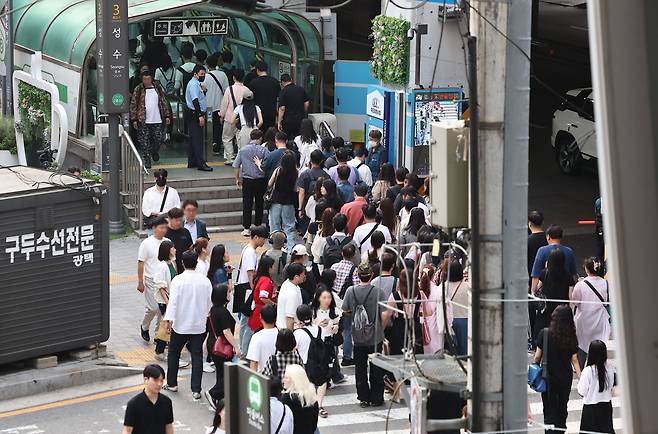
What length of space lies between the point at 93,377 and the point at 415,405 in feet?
23.3

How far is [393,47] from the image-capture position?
64.1ft

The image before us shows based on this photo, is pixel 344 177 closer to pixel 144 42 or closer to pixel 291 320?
pixel 291 320

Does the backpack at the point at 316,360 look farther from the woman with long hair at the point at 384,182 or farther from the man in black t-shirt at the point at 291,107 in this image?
the man in black t-shirt at the point at 291,107

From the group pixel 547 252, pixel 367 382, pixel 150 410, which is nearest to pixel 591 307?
pixel 547 252

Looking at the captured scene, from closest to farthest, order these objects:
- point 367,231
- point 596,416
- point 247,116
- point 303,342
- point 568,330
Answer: point 596,416 < point 568,330 < point 303,342 < point 367,231 < point 247,116

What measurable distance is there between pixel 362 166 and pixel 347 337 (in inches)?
189

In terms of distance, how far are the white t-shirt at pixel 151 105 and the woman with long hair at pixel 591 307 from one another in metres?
9.78

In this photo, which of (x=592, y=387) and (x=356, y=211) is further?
(x=356, y=211)

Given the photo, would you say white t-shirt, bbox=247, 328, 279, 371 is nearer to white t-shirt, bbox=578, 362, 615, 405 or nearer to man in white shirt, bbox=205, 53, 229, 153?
white t-shirt, bbox=578, 362, 615, 405

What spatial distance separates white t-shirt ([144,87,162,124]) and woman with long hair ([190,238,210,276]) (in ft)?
23.9

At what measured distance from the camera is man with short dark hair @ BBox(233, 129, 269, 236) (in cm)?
1781

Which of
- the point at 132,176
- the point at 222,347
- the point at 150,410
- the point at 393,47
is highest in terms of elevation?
the point at 393,47

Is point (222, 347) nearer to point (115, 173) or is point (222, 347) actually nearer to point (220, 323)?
point (220, 323)

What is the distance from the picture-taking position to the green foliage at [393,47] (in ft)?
63.6
